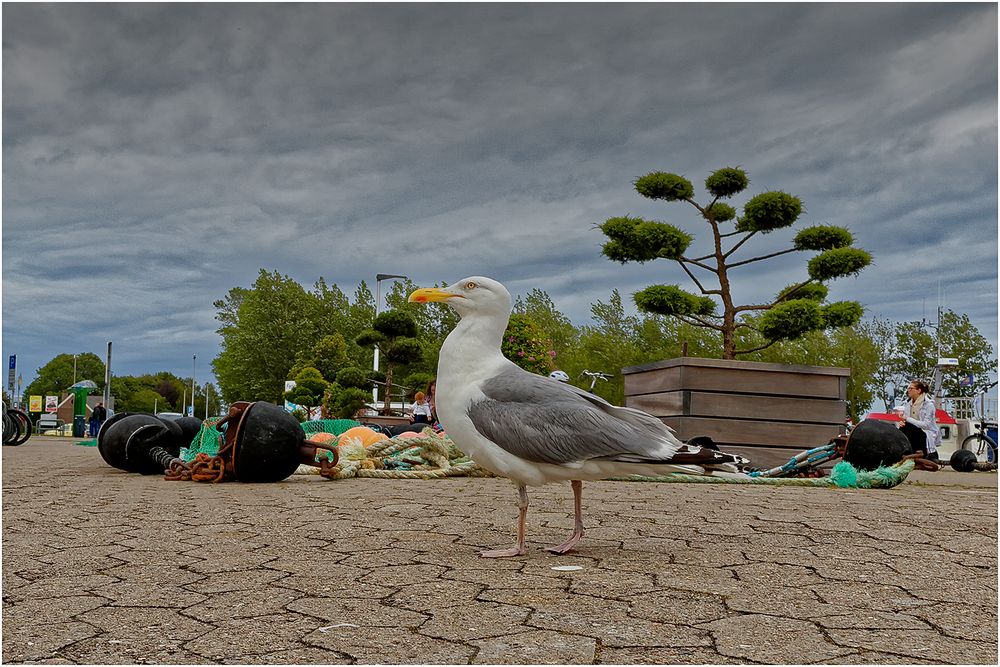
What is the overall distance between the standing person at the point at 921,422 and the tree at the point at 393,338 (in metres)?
16.1

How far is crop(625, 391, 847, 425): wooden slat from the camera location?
1045cm

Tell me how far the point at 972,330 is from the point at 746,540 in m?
40.1

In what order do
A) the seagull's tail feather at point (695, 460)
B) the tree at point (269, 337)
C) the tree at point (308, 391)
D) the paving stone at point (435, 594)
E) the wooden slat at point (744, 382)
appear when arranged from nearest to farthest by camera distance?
the paving stone at point (435, 594) → the seagull's tail feather at point (695, 460) → the wooden slat at point (744, 382) → the tree at point (308, 391) → the tree at point (269, 337)

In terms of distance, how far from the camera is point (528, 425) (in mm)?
3371

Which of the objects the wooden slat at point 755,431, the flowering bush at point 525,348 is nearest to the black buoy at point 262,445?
the wooden slat at point 755,431

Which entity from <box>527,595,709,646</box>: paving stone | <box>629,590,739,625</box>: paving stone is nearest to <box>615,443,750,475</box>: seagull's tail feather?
<box>629,590,739,625</box>: paving stone

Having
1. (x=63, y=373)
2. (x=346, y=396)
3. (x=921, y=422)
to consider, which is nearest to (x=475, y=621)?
(x=921, y=422)

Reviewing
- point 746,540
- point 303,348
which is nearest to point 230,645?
point 746,540

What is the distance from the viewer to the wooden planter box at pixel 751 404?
10.5 metres

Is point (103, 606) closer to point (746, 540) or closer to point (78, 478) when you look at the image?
point (746, 540)

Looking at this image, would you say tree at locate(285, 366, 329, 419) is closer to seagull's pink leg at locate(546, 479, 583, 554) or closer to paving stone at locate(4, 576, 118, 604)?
seagull's pink leg at locate(546, 479, 583, 554)

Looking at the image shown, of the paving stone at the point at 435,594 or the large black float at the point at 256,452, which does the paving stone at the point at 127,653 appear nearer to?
the paving stone at the point at 435,594

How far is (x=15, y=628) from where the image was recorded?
240 cm

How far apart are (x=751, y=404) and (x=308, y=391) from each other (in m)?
19.7
